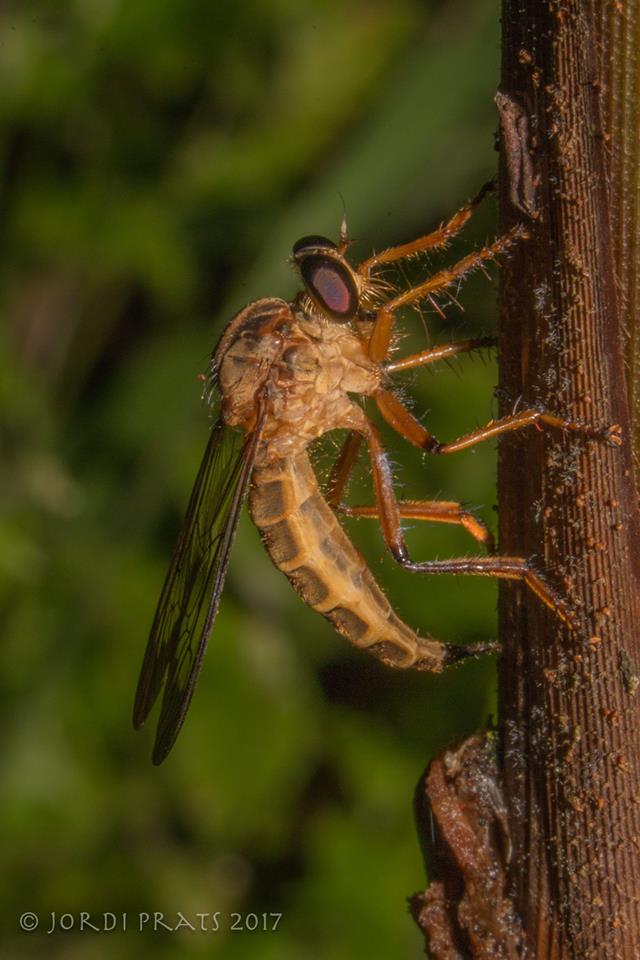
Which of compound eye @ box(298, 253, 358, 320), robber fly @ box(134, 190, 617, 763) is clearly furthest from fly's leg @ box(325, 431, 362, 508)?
compound eye @ box(298, 253, 358, 320)

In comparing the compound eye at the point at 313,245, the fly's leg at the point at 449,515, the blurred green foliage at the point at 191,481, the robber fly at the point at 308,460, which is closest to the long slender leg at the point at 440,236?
the robber fly at the point at 308,460

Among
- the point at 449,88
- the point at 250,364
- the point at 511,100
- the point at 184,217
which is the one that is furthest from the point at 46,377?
the point at 511,100

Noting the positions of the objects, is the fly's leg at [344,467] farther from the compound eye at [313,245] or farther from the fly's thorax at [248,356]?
the compound eye at [313,245]

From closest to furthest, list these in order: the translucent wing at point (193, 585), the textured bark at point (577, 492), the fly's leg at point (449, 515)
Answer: the textured bark at point (577, 492) < the translucent wing at point (193, 585) < the fly's leg at point (449, 515)

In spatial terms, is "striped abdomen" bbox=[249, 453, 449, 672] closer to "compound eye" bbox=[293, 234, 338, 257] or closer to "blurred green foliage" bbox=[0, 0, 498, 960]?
"compound eye" bbox=[293, 234, 338, 257]

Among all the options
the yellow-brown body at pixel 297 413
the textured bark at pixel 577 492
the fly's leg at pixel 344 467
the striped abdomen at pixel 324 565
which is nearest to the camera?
the textured bark at pixel 577 492

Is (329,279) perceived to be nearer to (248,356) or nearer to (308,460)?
(248,356)

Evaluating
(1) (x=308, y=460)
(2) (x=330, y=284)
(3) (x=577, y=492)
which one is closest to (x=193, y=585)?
(1) (x=308, y=460)
